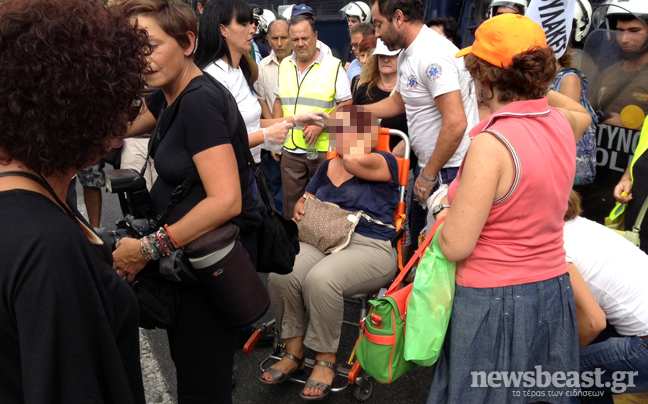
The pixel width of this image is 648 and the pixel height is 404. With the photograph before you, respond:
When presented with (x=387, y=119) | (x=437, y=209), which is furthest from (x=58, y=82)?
(x=387, y=119)

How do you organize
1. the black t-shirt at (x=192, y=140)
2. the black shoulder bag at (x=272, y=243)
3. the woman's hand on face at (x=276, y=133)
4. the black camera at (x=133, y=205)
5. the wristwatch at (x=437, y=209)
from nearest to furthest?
the black t-shirt at (x=192, y=140) < the black camera at (x=133, y=205) < the black shoulder bag at (x=272, y=243) < the wristwatch at (x=437, y=209) < the woman's hand on face at (x=276, y=133)

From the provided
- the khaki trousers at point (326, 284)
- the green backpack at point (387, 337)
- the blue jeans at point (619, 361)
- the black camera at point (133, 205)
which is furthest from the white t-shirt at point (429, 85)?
the black camera at point (133, 205)

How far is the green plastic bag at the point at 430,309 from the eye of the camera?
6.34 ft

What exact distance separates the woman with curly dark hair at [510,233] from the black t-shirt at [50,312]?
49.0 inches

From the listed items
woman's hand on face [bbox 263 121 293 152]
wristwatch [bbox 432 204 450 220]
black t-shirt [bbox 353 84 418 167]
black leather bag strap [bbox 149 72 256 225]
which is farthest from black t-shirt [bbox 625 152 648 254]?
black leather bag strap [bbox 149 72 256 225]

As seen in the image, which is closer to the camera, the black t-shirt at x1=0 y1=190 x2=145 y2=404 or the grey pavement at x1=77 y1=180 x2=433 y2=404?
the black t-shirt at x1=0 y1=190 x2=145 y2=404

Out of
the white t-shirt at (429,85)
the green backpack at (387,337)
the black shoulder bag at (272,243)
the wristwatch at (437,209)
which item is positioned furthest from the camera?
the white t-shirt at (429,85)

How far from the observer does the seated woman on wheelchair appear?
2.90 m

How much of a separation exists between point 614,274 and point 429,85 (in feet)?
4.95

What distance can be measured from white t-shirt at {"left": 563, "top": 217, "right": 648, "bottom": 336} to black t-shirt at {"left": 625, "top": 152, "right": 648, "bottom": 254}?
42 centimetres

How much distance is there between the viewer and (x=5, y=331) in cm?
89

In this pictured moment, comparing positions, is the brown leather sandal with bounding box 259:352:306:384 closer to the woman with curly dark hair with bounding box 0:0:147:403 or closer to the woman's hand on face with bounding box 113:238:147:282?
the woman's hand on face with bounding box 113:238:147:282

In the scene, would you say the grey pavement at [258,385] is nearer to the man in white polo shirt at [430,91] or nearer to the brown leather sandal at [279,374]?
the brown leather sandal at [279,374]

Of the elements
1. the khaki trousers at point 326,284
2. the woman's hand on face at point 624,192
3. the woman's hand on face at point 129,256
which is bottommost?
the khaki trousers at point 326,284
